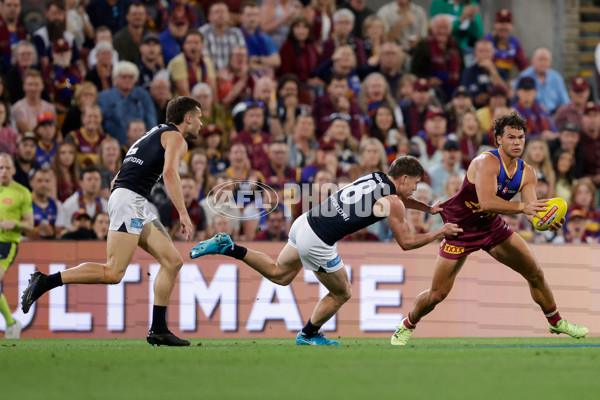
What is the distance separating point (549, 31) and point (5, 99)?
10.6 m

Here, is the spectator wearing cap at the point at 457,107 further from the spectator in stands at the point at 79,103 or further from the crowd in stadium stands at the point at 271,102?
the spectator in stands at the point at 79,103

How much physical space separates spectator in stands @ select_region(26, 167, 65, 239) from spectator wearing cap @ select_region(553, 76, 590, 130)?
337 inches

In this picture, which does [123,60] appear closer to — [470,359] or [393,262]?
[393,262]

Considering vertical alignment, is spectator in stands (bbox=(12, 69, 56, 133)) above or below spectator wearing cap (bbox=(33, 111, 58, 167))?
above

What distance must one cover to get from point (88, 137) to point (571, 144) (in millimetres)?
7504

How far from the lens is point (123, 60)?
631 inches

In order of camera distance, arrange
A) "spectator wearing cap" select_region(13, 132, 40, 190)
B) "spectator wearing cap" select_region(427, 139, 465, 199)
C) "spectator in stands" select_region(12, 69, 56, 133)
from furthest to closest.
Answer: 1. "spectator wearing cap" select_region(427, 139, 465, 199)
2. "spectator in stands" select_region(12, 69, 56, 133)
3. "spectator wearing cap" select_region(13, 132, 40, 190)

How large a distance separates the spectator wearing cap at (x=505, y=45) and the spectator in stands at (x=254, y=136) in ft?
16.1

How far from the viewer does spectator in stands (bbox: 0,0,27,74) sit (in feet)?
Result: 51.8

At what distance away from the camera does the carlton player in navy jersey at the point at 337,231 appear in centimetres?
963

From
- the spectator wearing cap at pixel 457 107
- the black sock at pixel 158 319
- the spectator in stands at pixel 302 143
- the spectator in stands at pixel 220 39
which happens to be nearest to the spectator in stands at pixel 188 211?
the spectator in stands at pixel 302 143

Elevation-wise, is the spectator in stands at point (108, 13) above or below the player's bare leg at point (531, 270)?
above

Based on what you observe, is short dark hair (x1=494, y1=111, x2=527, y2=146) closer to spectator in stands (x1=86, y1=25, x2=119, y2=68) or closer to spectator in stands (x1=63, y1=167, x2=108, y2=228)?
spectator in stands (x1=63, y1=167, x2=108, y2=228)

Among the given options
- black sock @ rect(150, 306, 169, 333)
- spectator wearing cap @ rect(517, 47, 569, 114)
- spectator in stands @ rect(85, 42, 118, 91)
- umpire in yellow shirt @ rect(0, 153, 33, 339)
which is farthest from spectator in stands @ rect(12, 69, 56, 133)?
spectator wearing cap @ rect(517, 47, 569, 114)
